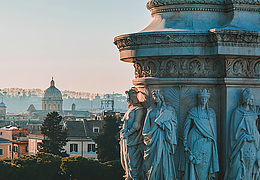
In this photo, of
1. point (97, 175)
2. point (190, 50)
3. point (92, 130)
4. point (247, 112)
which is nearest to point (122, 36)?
point (190, 50)

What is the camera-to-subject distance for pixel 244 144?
7121 mm

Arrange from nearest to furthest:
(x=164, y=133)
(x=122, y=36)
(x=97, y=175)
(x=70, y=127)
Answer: (x=164, y=133) < (x=122, y=36) < (x=97, y=175) < (x=70, y=127)

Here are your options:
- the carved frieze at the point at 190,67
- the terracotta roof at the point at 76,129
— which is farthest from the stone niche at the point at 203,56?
the terracotta roof at the point at 76,129

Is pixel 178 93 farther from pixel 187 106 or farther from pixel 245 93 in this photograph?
pixel 245 93

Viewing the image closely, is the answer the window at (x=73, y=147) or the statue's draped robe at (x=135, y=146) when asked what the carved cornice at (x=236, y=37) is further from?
the window at (x=73, y=147)

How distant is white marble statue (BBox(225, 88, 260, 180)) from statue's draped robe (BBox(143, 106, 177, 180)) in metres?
0.83

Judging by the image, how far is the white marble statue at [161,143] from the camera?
7.12m

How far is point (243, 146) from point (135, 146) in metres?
1.62

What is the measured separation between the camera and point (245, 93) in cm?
721

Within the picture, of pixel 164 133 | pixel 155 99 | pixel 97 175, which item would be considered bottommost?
pixel 97 175

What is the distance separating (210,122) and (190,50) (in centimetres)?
107

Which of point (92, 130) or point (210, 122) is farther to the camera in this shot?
point (92, 130)

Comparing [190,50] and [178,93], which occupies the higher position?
[190,50]

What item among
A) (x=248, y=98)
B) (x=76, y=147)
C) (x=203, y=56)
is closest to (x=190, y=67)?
(x=203, y=56)
